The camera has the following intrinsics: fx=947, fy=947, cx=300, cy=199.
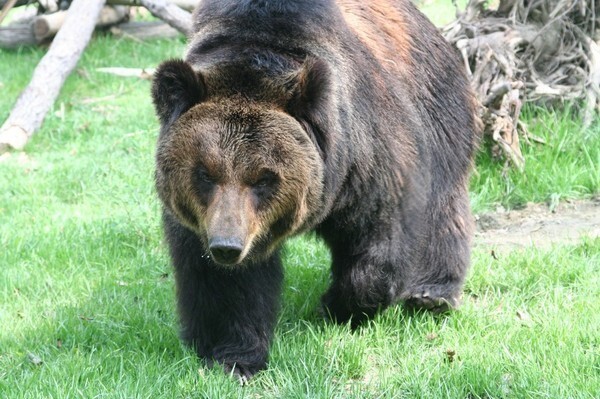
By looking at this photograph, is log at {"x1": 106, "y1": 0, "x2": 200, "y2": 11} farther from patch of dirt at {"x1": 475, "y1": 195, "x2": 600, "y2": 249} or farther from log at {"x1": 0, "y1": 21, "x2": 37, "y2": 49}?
patch of dirt at {"x1": 475, "y1": 195, "x2": 600, "y2": 249}

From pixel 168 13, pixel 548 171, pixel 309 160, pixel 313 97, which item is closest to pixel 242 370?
pixel 309 160

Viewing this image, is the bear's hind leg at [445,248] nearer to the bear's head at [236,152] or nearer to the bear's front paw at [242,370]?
the bear's front paw at [242,370]


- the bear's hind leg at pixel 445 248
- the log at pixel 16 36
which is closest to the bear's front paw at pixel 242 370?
the bear's hind leg at pixel 445 248

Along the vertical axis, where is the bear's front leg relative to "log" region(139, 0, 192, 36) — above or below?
above

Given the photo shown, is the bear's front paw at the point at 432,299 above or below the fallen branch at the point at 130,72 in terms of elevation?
above

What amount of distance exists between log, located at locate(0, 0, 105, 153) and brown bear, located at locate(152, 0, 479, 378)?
5.25m

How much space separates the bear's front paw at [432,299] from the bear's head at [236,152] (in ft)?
4.97

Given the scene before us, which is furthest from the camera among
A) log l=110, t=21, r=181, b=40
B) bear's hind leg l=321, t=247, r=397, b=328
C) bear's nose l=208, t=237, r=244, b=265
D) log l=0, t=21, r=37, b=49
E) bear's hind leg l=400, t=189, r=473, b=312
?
log l=110, t=21, r=181, b=40

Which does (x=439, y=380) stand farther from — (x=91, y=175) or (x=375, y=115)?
(x=91, y=175)

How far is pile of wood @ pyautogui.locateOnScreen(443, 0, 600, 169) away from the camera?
8953 mm

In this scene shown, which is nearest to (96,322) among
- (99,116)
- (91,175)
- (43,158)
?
(91,175)

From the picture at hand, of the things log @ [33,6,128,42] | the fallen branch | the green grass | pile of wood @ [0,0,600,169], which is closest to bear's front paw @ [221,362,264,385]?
the green grass

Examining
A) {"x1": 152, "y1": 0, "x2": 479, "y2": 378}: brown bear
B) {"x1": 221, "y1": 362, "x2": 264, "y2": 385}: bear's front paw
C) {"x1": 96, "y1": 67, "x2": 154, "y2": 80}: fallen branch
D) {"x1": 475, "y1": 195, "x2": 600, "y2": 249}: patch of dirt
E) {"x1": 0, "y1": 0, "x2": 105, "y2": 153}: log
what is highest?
{"x1": 152, "y1": 0, "x2": 479, "y2": 378}: brown bear

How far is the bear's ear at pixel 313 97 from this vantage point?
195 inches
